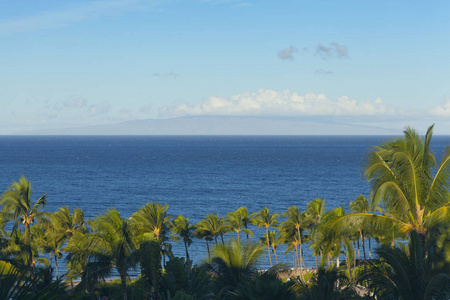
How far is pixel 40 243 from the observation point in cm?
4825

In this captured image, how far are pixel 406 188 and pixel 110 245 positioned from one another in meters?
13.2

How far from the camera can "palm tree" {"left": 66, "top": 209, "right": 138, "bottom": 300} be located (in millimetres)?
22547

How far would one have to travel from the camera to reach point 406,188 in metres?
19.6

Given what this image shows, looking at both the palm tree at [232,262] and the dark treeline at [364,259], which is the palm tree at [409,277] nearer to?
the dark treeline at [364,259]

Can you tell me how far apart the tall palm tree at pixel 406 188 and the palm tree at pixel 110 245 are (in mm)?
9576

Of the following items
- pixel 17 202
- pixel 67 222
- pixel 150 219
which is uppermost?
pixel 17 202

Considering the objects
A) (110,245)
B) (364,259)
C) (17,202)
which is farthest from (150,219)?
(364,259)

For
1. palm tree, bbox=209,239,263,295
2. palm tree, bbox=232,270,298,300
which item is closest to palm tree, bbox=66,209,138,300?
palm tree, bbox=209,239,263,295

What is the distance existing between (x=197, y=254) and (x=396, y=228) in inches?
2133

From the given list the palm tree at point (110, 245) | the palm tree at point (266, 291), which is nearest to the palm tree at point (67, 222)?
the palm tree at point (110, 245)

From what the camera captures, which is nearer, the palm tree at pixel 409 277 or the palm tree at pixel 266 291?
the palm tree at pixel 409 277

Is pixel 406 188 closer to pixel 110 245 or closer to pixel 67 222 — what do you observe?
pixel 110 245

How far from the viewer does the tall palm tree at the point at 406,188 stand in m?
18.9

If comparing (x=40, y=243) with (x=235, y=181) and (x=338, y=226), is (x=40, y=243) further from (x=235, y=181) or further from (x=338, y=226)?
(x=235, y=181)
